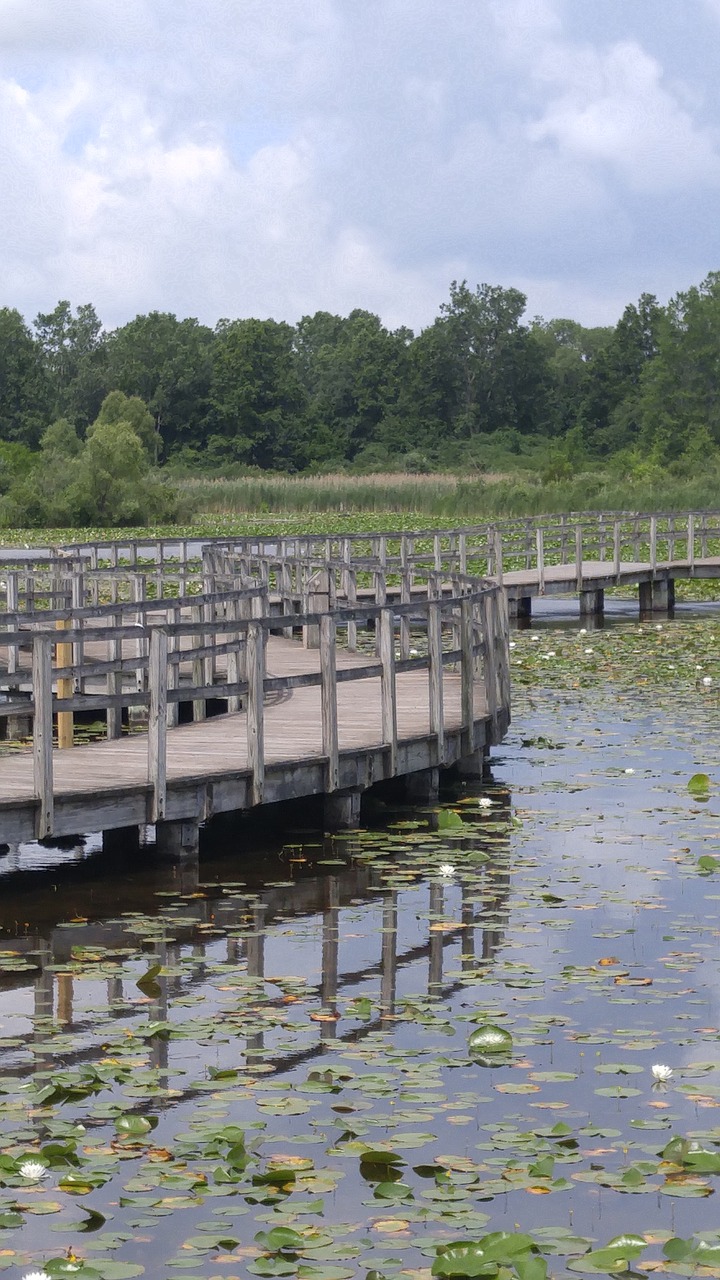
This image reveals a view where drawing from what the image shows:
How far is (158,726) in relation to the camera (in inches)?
431

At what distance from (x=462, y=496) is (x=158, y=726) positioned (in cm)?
4756

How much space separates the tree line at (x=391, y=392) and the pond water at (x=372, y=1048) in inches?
3412

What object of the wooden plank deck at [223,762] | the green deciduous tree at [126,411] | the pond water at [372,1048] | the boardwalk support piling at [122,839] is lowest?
the pond water at [372,1048]

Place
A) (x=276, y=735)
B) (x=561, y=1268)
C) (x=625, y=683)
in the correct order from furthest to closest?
(x=625, y=683), (x=276, y=735), (x=561, y=1268)

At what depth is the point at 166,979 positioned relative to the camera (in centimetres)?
878

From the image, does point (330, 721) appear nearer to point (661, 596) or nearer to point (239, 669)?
point (239, 669)

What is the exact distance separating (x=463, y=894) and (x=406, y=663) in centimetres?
307

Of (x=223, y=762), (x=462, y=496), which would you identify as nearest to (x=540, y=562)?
(x=223, y=762)

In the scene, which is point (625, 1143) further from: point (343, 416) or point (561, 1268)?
point (343, 416)

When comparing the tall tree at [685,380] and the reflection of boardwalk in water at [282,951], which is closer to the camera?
the reflection of boardwalk in water at [282,951]

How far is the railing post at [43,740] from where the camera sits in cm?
1030

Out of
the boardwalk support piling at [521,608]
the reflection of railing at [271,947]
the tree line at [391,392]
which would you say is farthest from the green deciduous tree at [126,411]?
the reflection of railing at [271,947]

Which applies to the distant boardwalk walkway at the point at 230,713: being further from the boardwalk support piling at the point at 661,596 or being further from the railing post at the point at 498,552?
the boardwalk support piling at the point at 661,596

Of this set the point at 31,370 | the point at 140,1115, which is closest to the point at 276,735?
the point at 140,1115
